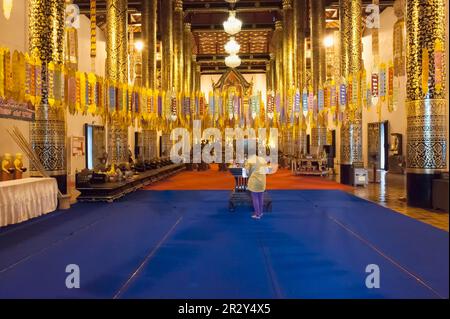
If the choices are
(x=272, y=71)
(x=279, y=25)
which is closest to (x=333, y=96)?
(x=279, y=25)

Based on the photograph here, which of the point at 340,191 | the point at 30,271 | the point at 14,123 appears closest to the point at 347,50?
the point at 340,191

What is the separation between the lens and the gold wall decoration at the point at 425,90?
800cm

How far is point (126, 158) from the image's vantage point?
562 inches

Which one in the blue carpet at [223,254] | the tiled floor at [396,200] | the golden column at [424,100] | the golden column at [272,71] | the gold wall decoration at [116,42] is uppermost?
the golden column at [272,71]

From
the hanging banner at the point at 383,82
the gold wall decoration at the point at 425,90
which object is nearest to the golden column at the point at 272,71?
the hanging banner at the point at 383,82

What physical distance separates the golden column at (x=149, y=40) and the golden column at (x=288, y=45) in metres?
6.72

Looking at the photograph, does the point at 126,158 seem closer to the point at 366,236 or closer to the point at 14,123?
the point at 14,123

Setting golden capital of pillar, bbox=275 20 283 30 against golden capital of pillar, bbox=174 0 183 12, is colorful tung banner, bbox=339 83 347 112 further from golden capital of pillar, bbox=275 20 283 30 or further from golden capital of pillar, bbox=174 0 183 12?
golden capital of pillar, bbox=275 20 283 30

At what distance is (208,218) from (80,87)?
4011mm

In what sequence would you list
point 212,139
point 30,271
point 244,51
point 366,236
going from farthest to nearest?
point 244,51 → point 212,139 → point 366,236 → point 30,271

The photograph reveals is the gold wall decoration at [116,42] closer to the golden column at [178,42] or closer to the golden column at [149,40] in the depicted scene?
the golden column at [149,40]

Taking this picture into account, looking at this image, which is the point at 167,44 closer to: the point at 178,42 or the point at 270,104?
the point at 178,42

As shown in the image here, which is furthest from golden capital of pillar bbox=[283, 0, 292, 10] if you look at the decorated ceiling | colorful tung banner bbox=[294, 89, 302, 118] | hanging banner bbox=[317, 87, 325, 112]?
hanging banner bbox=[317, 87, 325, 112]

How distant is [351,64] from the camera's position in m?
13.0
